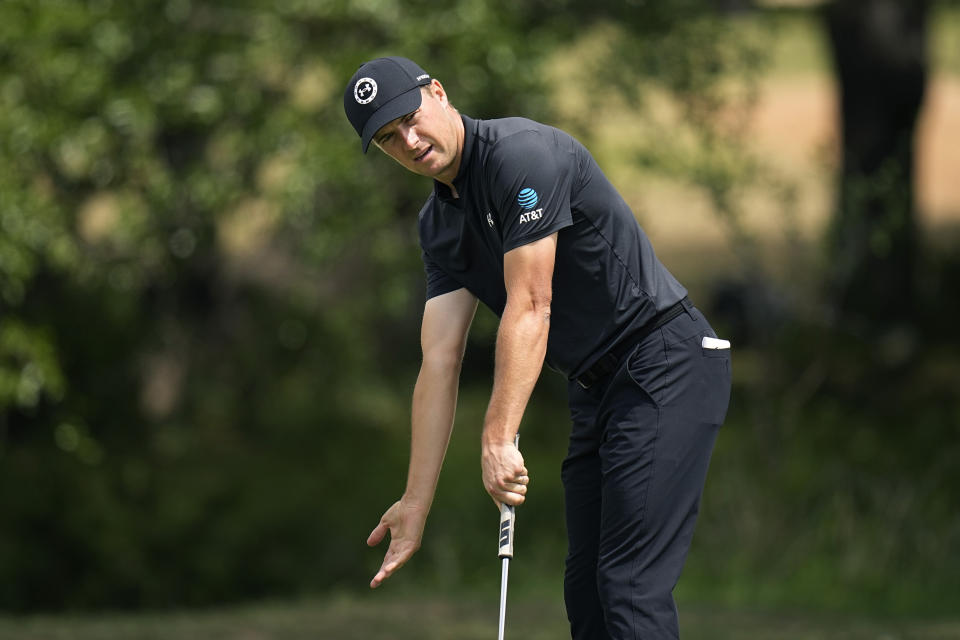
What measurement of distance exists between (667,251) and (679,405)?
20507mm

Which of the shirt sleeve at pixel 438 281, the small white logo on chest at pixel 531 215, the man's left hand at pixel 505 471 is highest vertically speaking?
the small white logo on chest at pixel 531 215

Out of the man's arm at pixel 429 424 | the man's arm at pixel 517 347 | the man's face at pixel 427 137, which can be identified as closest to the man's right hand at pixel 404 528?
the man's arm at pixel 429 424

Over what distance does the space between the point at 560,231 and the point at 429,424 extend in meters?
0.72

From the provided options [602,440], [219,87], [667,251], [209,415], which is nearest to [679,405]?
[602,440]

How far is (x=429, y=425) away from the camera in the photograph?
4.12 meters

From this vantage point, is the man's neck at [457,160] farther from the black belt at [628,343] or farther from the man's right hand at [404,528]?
the man's right hand at [404,528]

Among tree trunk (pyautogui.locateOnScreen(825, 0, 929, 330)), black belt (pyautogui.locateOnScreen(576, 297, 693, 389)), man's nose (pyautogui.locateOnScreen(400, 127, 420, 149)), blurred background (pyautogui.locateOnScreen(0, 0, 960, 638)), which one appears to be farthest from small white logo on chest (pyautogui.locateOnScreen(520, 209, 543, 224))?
tree trunk (pyautogui.locateOnScreen(825, 0, 929, 330))

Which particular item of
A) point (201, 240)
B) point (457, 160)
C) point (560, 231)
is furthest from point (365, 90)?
point (201, 240)

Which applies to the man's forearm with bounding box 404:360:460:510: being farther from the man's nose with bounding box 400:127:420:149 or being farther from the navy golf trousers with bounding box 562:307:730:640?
the man's nose with bounding box 400:127:420:149

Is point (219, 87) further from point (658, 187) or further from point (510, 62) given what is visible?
point (658, 187)

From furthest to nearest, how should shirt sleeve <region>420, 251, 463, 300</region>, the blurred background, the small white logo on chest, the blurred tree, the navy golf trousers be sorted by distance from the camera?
the blurred background → the blurred tree → shirt sleeve <region>420, 251, 463, 300</region> → the navy golf trousers → the small white logo on chest

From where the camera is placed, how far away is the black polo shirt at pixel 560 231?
145 inches

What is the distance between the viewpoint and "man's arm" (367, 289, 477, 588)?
4.11m

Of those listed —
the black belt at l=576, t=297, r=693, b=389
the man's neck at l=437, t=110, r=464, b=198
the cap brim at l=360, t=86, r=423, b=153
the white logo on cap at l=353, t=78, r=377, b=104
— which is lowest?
the black belt at l=576, t=297, r=693, b=389
